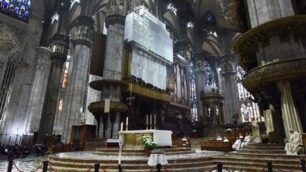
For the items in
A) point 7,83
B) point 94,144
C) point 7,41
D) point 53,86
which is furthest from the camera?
point 53,86

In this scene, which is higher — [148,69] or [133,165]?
[148,69]

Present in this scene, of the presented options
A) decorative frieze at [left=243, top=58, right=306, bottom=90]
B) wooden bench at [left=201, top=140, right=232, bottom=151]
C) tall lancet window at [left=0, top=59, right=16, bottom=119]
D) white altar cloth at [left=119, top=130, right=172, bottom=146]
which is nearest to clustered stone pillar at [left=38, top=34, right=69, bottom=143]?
tall lancet window at [left=0, top=59, right=16, bottom=119]

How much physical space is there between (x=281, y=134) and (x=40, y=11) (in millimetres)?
25085

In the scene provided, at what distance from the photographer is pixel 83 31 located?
57.9ft

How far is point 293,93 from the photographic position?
6.95m

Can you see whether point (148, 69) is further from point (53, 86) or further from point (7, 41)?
point (7, 41)

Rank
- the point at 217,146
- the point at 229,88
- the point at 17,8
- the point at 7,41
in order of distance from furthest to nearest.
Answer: the point at 229,88
the point at 17,8
the point at 7,41
the point at 217,146

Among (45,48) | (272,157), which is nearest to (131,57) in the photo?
(45,48)

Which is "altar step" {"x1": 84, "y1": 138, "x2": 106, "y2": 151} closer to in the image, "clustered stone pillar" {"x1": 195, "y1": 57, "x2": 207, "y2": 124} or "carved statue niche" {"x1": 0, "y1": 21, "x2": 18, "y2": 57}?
"carved statue niche" {"x1": 0, "y1": 21, "x2": 18, "y2": 57}

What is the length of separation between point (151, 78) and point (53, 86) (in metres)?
9.61

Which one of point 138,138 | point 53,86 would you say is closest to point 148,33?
point 53,86

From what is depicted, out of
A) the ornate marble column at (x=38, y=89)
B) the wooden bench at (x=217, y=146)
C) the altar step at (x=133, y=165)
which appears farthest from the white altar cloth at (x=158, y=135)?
the ornate marble column at (x=38, y=89)

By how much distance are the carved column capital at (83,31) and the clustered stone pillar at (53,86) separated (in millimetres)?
3939

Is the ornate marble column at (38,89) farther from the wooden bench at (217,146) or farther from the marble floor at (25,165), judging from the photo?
the wooden bench at (217,146)
